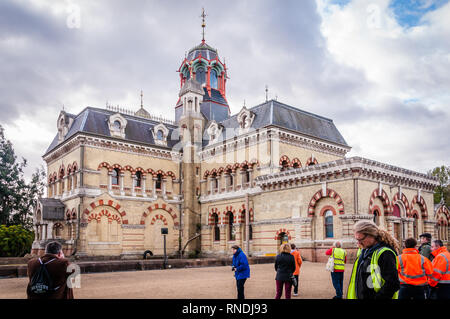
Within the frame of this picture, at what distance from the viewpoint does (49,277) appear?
6.50 metres

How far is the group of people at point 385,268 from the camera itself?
204 inches

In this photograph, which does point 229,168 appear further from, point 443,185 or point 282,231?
point 443,185

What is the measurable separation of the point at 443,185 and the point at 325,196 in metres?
31.9

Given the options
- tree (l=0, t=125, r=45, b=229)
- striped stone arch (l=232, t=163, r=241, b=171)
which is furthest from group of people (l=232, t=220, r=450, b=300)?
tree (l=0, t=125, r=45, b=229)

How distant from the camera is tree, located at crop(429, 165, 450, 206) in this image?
5159cm

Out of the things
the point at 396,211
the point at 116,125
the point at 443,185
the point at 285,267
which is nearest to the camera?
the point at 285,267

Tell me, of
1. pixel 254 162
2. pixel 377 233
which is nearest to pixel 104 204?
pixel 254 162

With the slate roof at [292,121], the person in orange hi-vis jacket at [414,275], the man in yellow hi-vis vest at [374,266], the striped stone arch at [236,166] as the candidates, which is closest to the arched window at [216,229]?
the striped stone arch at [236,166]

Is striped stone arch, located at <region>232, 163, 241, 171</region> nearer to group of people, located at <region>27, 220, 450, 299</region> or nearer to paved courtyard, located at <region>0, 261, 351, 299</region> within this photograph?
paved courtyard, located at <region>0, 261, 351, 299</region>

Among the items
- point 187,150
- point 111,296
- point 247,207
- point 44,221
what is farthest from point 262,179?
point 111,296
